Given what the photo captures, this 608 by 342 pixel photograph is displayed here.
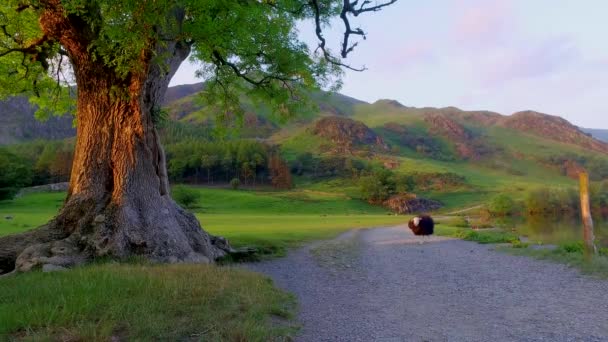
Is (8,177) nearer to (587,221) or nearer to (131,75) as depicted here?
(131,75)

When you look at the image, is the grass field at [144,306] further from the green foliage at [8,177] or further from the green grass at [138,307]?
the green foliage at [8,177]

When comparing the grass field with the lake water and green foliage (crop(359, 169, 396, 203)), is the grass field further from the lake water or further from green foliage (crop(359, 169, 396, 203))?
green foliage (crop(359, 169, 396, 203))

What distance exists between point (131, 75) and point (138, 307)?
9559 millimetres

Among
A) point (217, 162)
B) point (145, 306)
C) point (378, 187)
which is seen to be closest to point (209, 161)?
point (217, 162)

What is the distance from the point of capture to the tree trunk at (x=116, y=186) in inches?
542

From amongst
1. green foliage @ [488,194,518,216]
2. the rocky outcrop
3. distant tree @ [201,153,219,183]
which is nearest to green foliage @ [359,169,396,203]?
the rocky outcrop

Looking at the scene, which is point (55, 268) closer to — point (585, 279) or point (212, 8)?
point (212, 8)

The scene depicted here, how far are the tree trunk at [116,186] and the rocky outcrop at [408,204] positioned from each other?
9740 cm

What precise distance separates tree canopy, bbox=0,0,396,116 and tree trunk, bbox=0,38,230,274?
0.74m

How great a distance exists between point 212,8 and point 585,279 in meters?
12.9

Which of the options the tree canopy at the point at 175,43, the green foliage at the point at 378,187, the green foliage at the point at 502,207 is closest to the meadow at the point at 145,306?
the tree canopy at the point at 175,43

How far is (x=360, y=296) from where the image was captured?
36.0 feet

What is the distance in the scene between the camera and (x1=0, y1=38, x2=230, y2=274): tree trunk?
1377 centimetres

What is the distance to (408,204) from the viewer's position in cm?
11281
